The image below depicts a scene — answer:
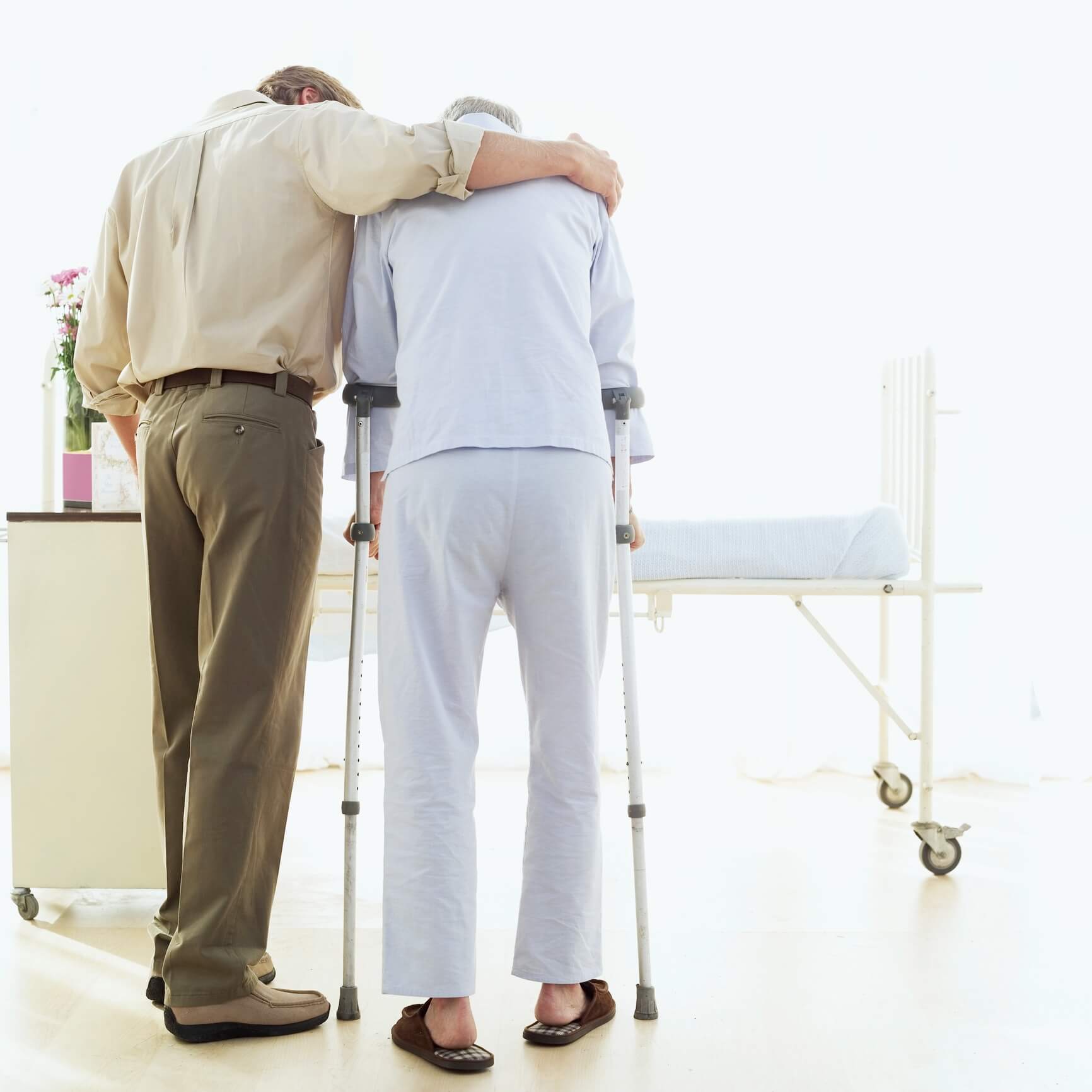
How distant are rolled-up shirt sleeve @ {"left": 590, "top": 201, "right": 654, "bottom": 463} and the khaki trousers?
0.42m

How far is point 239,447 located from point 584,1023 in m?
0.90

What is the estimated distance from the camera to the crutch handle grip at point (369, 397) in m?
1.56

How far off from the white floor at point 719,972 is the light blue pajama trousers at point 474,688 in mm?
161

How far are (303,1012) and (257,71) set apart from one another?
2685mm

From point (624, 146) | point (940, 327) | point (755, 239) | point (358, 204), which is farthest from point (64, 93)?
point (940, 327)

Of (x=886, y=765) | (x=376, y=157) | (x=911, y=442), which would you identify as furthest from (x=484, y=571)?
(x=886, y=765)

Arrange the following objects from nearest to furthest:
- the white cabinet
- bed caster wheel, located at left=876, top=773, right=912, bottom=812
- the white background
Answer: the white cabinet → bed caster wheel, located at left=876, top=773, right=912, bottom=812 → the white background

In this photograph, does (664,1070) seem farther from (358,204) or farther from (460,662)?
(358,204)

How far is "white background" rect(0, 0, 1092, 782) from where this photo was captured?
3.21 metres

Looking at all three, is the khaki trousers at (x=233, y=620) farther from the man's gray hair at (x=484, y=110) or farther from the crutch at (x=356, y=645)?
the man's gray hair at (x=484, y=110)

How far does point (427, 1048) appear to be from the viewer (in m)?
1.42

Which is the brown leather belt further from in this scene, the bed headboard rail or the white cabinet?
the bed headboard rail

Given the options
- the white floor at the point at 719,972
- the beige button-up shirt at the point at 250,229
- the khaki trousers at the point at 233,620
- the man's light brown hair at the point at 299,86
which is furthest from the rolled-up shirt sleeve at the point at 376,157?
the white floor at the point at 719,972

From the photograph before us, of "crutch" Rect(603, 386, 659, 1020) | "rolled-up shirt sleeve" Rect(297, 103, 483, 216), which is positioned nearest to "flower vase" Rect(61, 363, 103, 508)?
"rolled-up shirt sleeve" Rect(297, 103, 483, 216)
